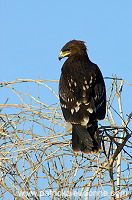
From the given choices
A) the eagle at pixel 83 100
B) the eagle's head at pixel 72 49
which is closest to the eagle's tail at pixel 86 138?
the eagle at pixel 83 100

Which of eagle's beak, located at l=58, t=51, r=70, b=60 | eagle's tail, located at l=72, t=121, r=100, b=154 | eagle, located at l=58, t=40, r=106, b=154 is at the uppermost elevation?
eagle's beak, located at l=58, t=51, r=70, b=60

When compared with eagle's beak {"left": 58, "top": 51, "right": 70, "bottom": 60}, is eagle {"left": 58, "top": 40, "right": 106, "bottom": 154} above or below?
below

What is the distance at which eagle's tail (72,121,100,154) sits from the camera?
233 inches

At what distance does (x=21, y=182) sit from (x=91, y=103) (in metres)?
1.51

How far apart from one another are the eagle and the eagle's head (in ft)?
0.93

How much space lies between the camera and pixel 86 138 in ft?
19.6

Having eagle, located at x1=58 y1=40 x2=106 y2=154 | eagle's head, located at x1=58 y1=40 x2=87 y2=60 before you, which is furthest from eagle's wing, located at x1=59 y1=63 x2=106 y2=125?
eagle's head, located at x1=58 y1=40 x2=87 y2=60

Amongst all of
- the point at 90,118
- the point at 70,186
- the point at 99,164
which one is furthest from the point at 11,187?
the point at 90,118

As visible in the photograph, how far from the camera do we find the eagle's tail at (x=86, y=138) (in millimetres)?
5910

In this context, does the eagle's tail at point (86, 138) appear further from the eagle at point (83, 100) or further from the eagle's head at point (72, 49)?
the eagle's head at point (72, 49)

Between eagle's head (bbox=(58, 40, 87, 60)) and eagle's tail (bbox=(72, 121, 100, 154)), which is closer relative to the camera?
eagle's tail (bbox=(72, 121, 100, 154))

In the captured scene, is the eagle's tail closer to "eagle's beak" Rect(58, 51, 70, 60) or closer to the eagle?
the eagle

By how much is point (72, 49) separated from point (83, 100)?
170 centimetres

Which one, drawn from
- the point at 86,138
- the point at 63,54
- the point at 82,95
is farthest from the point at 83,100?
the point at 63,54
